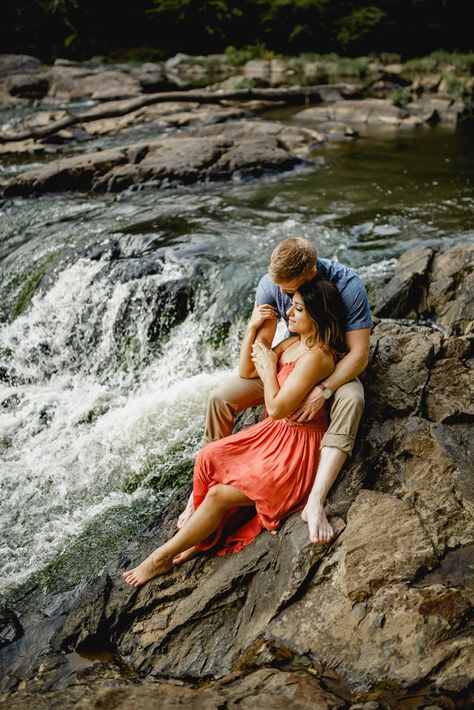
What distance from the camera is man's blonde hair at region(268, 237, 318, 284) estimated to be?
3.34 meters

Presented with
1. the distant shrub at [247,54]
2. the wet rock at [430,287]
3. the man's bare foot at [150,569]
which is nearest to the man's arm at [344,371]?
the man's bare foot at [150,569]

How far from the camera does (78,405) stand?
21.4ft

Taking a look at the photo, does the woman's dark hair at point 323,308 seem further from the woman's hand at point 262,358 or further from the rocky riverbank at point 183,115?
the rocky riverbank at point 183,115

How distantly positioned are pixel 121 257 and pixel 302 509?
18.1 feet

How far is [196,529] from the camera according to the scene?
3467mm

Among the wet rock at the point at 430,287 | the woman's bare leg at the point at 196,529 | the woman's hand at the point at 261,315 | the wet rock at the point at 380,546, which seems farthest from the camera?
the wet rock at the point at 430,287

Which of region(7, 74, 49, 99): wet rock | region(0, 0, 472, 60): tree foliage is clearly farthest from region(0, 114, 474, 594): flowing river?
region(0, 0, 472, 60): tree foliage

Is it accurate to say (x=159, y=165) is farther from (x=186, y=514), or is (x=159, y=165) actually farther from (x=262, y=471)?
(x=262, y=471)

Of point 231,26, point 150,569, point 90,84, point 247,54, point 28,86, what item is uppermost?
point 231,26

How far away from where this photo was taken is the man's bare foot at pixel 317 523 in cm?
307

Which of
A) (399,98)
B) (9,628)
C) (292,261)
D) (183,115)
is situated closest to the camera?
(292,261)

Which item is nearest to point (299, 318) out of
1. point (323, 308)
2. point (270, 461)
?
point (323, 308)

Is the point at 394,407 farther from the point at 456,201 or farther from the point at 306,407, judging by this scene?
the point at 456,201

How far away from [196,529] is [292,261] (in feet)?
5.59
